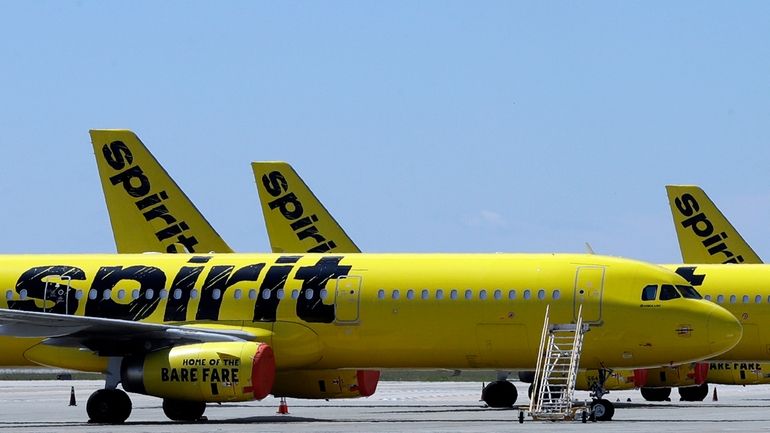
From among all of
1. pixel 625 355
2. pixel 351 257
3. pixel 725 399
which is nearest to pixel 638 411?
pixel 625 355

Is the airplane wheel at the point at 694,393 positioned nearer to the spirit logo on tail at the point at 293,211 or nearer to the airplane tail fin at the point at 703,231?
the airplane tail fin at the point at 703,231

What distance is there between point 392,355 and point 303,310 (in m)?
2.66

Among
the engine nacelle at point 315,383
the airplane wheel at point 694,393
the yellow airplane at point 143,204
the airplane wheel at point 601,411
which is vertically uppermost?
the yellow airplane at point 143,204

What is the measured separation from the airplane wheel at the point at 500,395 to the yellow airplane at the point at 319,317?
9.54 m

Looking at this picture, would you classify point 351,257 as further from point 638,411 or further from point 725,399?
point 725,399

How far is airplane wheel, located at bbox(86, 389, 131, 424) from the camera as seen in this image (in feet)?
135

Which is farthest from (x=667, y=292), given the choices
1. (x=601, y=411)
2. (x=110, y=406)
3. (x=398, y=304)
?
(x=110, y=406)

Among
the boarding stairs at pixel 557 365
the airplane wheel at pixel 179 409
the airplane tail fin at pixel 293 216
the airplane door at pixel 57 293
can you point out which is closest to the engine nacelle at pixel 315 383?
the airplane wheel at pixel 179 409

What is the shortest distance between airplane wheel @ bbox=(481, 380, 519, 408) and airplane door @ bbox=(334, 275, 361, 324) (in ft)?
35.6

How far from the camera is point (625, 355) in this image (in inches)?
1624

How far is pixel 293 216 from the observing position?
63969mm

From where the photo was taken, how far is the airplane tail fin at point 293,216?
207ft

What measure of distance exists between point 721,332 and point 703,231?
27.0 meters

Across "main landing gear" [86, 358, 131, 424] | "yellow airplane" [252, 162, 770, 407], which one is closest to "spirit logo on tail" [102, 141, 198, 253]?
"yellow airplane" [252, 162, 770, 407]
